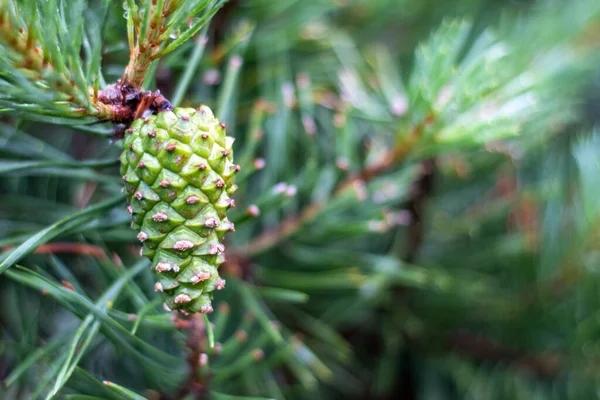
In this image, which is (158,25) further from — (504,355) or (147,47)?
(504,355)

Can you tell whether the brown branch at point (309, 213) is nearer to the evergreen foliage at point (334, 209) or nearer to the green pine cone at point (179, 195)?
the evergreen foliage at point (334, 209)

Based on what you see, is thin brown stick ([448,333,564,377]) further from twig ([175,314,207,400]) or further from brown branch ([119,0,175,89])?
brown branch ([119,0,175,89])

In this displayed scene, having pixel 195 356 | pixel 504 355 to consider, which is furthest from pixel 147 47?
pixel 504 355

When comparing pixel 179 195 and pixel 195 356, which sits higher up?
pixel 179 195

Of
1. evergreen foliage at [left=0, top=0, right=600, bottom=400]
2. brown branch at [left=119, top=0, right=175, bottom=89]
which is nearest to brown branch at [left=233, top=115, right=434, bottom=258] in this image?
evergreen foliage at [left=0, top=0, right=600, bottom=400]

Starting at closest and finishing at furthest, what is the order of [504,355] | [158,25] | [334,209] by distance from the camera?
[158,25], [334,209], [504,355]

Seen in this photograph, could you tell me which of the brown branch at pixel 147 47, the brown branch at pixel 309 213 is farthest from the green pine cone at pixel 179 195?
the brown branch at pixel 309 213
